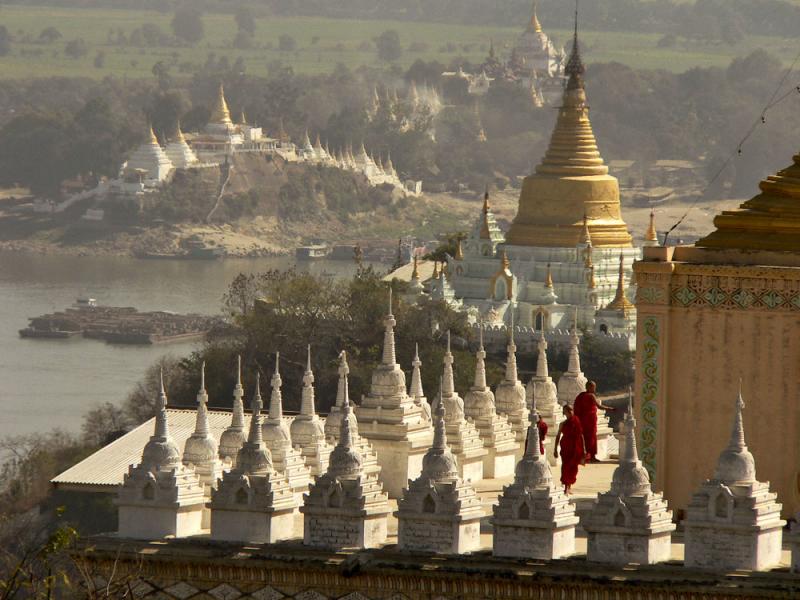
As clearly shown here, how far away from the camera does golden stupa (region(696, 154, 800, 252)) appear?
23.1 metres

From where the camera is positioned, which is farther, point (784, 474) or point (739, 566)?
point (784, 474)

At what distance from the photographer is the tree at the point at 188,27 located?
183 metres

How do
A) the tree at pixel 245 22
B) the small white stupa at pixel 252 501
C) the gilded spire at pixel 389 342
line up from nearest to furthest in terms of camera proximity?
1. the small white stupa at pixel 252 501
2. the gilded spire at pixel 389 342
3. the tree at pixel 245 22

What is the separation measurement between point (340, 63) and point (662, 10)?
15337mm

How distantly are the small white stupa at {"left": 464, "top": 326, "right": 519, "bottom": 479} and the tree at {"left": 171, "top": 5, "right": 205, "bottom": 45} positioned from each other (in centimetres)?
15666

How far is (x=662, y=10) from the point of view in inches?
6683

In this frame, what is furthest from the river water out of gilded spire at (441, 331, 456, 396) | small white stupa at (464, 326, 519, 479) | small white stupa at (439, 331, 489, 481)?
small white stupa at (439, 331, 489, 481)

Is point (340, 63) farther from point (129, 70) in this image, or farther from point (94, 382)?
point (94, 382)

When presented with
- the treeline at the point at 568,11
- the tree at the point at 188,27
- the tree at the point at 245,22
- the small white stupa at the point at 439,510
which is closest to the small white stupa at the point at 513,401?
the small white stupa at the point at 439,510

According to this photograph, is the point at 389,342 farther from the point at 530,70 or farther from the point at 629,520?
the point at 530,70

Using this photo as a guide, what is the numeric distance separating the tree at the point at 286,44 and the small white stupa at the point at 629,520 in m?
158

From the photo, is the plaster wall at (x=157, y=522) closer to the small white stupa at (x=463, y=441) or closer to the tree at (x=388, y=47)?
the small white stupa at (x=463, y=441)

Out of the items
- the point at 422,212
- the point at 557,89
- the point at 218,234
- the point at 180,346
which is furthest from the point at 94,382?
the point at 557,89

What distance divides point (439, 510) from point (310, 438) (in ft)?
10.1
